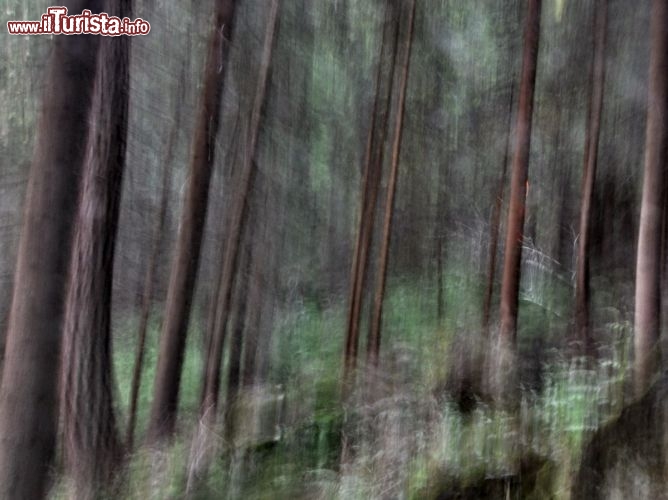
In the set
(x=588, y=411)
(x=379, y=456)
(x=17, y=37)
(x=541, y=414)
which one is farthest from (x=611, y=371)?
(x=17, y=37)

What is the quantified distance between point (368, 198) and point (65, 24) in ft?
5.36

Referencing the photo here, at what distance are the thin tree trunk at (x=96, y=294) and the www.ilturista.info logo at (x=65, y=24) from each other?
51 mm

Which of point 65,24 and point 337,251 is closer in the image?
point 65,24

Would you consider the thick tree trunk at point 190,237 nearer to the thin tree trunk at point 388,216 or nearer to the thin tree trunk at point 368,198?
the thin tree trunk at point 368,198

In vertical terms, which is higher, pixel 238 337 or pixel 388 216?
pixel 388 216

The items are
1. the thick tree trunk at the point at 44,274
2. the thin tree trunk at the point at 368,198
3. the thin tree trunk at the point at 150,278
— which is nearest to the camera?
the thick tree trunk at the point at 44,274

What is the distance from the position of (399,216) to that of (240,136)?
2.89 feet

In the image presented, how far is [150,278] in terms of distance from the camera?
2691 mm

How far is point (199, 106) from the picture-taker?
9.05 ft

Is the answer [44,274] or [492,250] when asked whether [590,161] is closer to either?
[492,250]

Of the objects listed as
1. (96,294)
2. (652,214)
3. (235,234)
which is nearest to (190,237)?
(235,234)

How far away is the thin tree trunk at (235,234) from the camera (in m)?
2.70

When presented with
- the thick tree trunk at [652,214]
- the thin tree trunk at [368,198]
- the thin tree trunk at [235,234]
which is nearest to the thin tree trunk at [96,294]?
the thin tree trunk at [235,234]

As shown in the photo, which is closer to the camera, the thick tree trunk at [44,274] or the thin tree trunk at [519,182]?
the thick tree trunk at [44,274]
